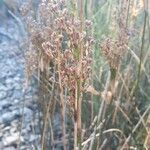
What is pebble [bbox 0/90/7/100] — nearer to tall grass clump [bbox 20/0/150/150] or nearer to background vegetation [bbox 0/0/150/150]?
background vegetation [bbox 0/0/150/150]

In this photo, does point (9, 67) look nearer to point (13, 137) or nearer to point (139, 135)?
point (13, 137)

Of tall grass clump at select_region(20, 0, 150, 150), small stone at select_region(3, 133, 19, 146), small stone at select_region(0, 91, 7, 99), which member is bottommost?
small stone at select_region(3, 133, 19, 146)

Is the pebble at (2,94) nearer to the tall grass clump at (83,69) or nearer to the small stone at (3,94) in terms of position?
the small stone at (3,94)

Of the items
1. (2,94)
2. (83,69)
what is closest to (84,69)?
(83,69)

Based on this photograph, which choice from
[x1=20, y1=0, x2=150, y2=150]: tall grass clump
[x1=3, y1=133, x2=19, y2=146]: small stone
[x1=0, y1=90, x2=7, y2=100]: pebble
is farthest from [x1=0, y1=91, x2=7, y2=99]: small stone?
[x1=20, y1=0, x2=150, y2=150]: tall grass clump

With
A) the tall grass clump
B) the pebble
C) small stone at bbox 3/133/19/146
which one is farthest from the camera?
the pebble

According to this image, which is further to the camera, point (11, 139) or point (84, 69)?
point (11, 139)

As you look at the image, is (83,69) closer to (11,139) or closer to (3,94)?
(11,139)

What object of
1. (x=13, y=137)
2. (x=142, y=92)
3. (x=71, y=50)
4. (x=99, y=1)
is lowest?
(x=13, y=137)

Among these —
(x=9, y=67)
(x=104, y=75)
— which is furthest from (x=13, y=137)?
(x=9, y=67)
